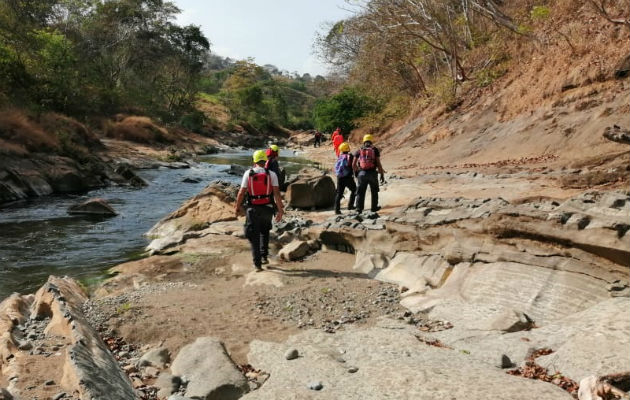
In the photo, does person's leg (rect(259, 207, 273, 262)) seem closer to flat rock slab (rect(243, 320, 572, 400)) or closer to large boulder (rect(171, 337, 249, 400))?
flat rock slab (rect(243, 320, 572, 400))

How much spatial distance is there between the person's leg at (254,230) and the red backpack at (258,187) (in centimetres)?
19

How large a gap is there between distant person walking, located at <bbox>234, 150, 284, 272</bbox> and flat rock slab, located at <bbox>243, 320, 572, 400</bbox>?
9.87 feet

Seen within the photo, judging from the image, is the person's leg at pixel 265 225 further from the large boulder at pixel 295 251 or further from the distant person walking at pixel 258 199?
the large boulder at pixel 295 251

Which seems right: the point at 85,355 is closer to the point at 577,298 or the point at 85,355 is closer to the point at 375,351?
the point at 375,351

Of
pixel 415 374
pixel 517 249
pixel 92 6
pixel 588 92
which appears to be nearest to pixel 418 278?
pixel 517 249

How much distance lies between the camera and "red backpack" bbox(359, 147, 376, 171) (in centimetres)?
1120

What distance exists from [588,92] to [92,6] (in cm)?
4815

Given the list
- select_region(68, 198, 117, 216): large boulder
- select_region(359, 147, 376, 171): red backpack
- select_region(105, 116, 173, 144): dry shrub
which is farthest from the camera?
select_region(105, 116, 173, 144): dry shrub

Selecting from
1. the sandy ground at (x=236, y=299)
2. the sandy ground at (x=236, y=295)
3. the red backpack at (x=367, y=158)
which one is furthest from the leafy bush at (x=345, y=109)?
the sandy ground at (x=236, y=299)

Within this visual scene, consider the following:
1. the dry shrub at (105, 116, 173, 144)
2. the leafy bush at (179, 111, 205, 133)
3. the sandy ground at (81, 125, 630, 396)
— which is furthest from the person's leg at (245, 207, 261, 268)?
the leafy bush at (179, 111, 205, 133)

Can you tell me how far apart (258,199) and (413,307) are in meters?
3.26

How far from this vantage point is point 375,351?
16.5 ft

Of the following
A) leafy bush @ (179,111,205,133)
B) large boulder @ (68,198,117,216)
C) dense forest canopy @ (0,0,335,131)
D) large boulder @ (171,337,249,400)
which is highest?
dense forest canopy @ (0,0,335,131)

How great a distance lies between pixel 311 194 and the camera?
14.5 m
